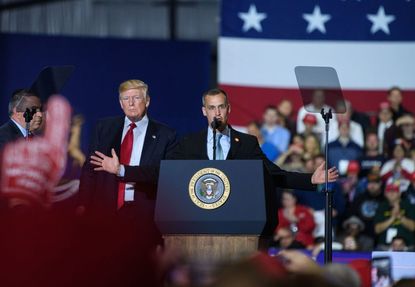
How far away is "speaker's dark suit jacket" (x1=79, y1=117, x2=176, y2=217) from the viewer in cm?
686

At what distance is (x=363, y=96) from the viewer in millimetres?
12789

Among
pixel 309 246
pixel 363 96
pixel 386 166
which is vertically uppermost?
pixel 363 96

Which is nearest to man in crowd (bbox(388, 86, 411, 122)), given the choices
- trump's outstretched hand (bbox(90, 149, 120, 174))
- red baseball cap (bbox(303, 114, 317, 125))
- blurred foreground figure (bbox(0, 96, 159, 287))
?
red baseball cap (bbox(303, 114, 317, 125))

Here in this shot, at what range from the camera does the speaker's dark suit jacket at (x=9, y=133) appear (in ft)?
23.8

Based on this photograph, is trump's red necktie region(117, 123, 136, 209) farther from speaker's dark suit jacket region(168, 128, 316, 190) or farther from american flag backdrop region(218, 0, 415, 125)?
american flag backdrop region(218, 0, 415, 125)

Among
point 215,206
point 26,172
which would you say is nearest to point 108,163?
point 215,206

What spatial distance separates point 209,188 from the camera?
19.7 ft

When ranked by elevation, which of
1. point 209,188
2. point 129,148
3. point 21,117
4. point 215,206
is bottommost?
point 215,206

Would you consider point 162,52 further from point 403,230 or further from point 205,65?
point 403,230

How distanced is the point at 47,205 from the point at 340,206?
9.78m

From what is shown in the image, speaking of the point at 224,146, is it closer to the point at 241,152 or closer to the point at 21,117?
the point at 241,152

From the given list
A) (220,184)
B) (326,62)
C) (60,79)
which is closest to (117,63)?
Result: (326,62)

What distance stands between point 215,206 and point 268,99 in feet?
22.6

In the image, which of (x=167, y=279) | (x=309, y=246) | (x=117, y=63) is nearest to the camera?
(x=167, y=279)
